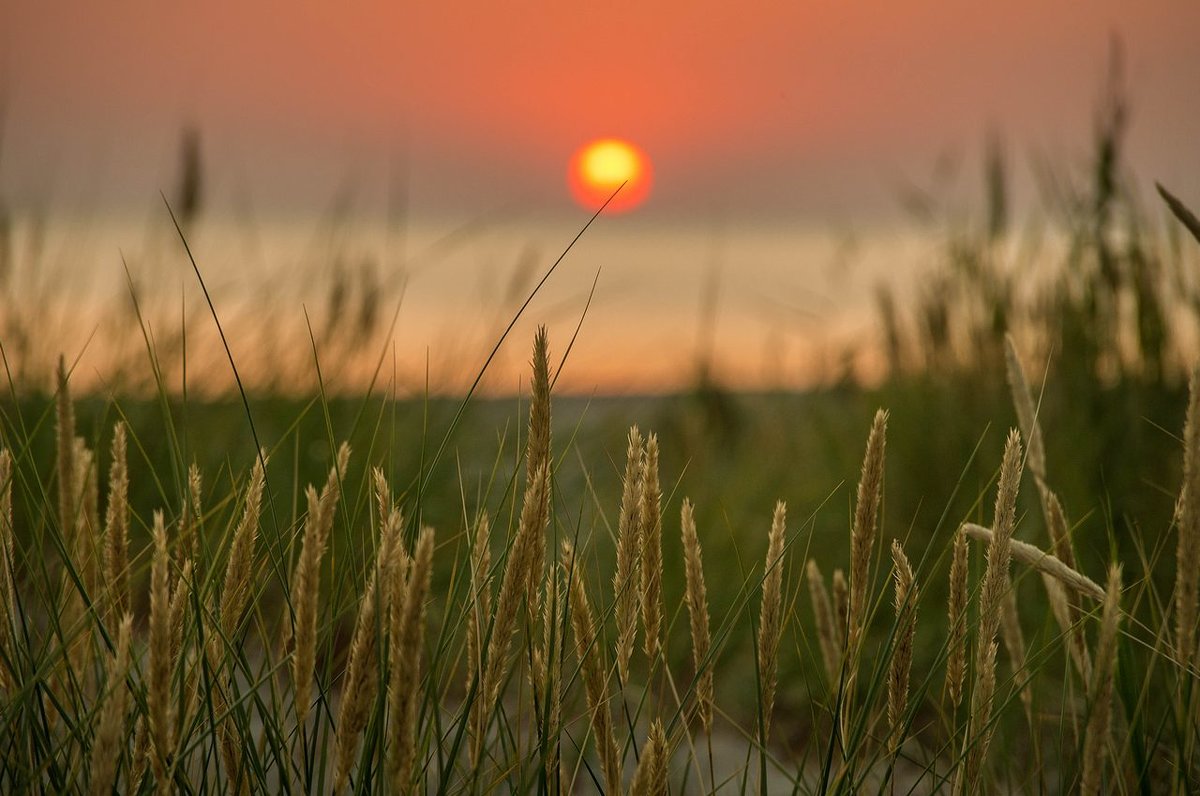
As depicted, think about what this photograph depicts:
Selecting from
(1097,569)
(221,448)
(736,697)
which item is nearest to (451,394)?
(221,448)

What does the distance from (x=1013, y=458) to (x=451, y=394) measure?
8.13 ft

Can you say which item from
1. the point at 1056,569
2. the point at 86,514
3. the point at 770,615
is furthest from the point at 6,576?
the point at 1056,569

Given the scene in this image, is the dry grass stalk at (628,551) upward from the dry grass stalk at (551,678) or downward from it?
upward

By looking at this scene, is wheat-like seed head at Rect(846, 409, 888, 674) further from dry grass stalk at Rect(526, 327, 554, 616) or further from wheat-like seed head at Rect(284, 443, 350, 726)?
wheat-like seed head at Rect(284, 443, 350, 726)

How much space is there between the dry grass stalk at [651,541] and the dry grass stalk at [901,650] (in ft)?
0.79

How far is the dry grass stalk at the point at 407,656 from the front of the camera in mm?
815

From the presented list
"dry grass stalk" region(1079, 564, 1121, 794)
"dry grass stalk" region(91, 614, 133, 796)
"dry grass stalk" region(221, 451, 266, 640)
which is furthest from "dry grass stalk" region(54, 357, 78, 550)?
"dry grass stalk" region(1079, 564, 1121, 794)

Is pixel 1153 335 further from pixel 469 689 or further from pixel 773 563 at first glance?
pixel 469 689

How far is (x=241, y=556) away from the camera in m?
1.04

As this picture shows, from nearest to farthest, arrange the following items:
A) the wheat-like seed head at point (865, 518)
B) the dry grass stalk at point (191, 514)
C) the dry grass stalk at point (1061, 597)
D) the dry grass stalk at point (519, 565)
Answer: the dry grass stalk at point (519, 565)
the wheat-like seed head at point (865, 518)
the dry grass stalk at point (191, 514)
the dry grass stalk at point (1061, 597)

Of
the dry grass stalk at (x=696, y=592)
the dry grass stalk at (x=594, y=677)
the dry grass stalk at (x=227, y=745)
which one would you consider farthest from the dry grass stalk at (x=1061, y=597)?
the dry grass stalk at (x=227, y=745)

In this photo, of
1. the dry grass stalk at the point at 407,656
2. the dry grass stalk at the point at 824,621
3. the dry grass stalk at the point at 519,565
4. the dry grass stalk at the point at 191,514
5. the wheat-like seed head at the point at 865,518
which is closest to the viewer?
the dry grass stalk at the point at 407,656

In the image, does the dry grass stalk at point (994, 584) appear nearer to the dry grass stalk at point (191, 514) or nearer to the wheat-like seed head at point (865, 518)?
the wheat-like seed head at point (865, 518)

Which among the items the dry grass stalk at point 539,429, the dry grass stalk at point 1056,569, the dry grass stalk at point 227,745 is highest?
the dry grass stalk at point 539,429
